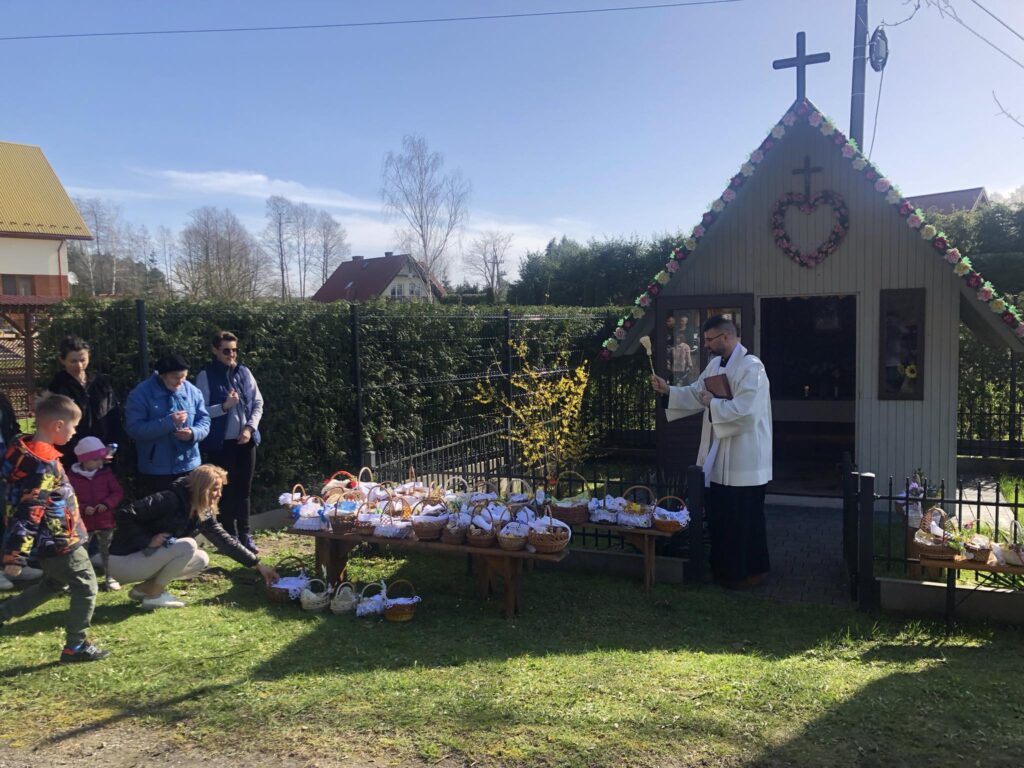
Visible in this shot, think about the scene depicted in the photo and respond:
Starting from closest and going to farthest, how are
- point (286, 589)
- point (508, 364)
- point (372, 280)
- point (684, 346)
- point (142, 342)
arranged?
point (286, 589), point (142, 342), point (684, 346), point (508, 364), point (372, 280)

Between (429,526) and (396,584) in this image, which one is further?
(396,584)

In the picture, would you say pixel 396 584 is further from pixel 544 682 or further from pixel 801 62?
pixel 801 62

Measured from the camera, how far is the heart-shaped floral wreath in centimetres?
847

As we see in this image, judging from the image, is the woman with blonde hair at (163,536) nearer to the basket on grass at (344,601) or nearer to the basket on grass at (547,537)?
the basket on grass at (344,601)

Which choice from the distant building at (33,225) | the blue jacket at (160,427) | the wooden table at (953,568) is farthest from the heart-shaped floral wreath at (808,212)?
the distant building at (33,225)

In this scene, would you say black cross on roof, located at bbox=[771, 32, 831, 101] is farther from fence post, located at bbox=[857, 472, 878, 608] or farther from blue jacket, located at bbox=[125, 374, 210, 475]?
blue jacket, located at bbox=[125, 374, 210, 475]

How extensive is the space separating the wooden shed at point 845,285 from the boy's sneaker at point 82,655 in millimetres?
6175

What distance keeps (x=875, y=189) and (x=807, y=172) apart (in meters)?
0.75

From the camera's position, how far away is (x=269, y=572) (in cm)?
572

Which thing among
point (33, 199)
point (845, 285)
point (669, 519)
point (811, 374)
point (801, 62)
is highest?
point (33, 199)

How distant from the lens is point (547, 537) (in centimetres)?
516

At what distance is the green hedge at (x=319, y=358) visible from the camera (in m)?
6.89

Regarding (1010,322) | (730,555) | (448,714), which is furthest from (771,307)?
(448,714)

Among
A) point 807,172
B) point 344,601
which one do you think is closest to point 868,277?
point 807,172
